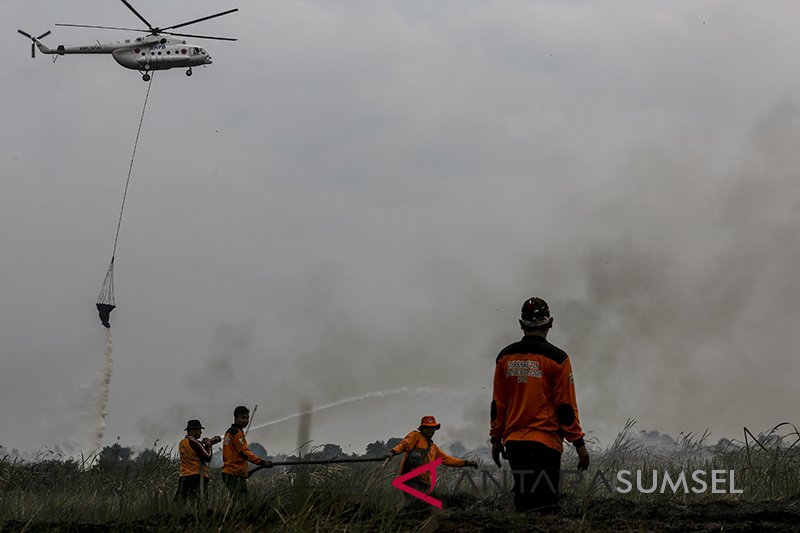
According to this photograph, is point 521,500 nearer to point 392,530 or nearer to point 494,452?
point 494,452

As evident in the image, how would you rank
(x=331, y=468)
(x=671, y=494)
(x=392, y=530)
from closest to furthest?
(x=392, y=530)
(x=671, y=494)
(x=331, y=468)

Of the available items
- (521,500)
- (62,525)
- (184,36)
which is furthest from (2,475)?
(184,36)

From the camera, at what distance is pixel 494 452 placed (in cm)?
772

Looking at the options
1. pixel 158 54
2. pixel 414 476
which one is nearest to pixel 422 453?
pixel 414 476

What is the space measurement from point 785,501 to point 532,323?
247 centimetres

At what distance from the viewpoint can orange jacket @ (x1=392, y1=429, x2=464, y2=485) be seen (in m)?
10.5

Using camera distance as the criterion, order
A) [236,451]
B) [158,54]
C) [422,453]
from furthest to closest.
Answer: [158,54] < [236,451] < [422,453]

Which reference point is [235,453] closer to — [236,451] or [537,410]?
[236,451]

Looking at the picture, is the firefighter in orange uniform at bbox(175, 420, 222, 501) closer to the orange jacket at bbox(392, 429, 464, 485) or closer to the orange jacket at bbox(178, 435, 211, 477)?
the orange jacket at bbox(178, 435, 211, 477)

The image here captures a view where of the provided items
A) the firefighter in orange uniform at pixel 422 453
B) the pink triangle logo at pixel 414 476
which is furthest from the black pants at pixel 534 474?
the firefighter in orange uniform at pixel 422 453

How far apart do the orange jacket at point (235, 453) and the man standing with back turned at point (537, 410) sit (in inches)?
182

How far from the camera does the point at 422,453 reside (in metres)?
10.8

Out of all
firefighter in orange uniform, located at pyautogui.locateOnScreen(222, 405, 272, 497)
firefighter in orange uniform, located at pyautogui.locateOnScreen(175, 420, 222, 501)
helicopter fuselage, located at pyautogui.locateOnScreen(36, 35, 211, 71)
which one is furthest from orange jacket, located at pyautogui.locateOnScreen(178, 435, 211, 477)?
helicopter fuselage, located at pyautogui.locateOnScreen(36, 35, 211, 71)

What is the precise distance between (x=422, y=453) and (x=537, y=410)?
3.50 metres
